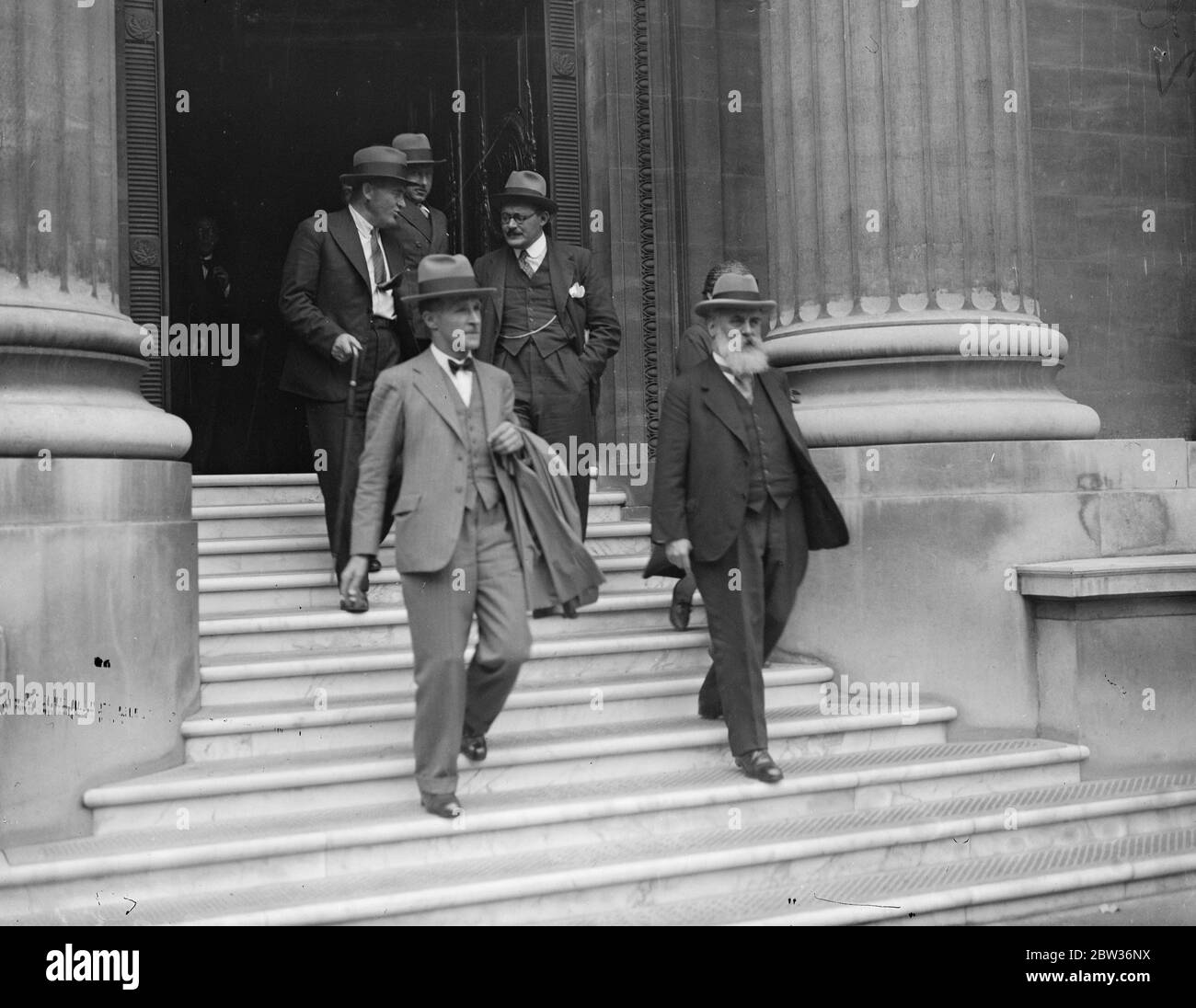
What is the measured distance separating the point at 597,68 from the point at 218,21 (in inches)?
102

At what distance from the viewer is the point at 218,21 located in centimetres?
972

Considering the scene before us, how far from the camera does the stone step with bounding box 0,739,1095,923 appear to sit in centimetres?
512

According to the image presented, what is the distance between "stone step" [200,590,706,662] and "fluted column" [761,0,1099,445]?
1.51 metres

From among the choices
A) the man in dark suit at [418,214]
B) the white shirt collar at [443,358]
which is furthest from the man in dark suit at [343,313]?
the white shirt collar at [443,358]

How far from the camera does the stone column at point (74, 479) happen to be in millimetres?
5520

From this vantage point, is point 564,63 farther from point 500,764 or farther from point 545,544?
point 500,764

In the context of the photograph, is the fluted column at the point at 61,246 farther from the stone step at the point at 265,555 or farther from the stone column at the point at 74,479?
the stone step at the point at 265,555

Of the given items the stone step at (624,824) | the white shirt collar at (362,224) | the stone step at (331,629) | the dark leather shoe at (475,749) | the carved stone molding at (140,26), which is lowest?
→ the stone step at (624,824)

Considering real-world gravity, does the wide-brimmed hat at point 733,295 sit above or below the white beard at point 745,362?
above

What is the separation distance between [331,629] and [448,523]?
66.7 inches

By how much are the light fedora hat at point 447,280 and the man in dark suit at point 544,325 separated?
1663 mm

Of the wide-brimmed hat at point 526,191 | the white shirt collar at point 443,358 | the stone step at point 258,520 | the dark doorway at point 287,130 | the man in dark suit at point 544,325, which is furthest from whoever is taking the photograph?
the dark doorway at point 287,130

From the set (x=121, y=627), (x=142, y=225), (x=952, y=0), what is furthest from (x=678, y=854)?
(x=142, y=225)
